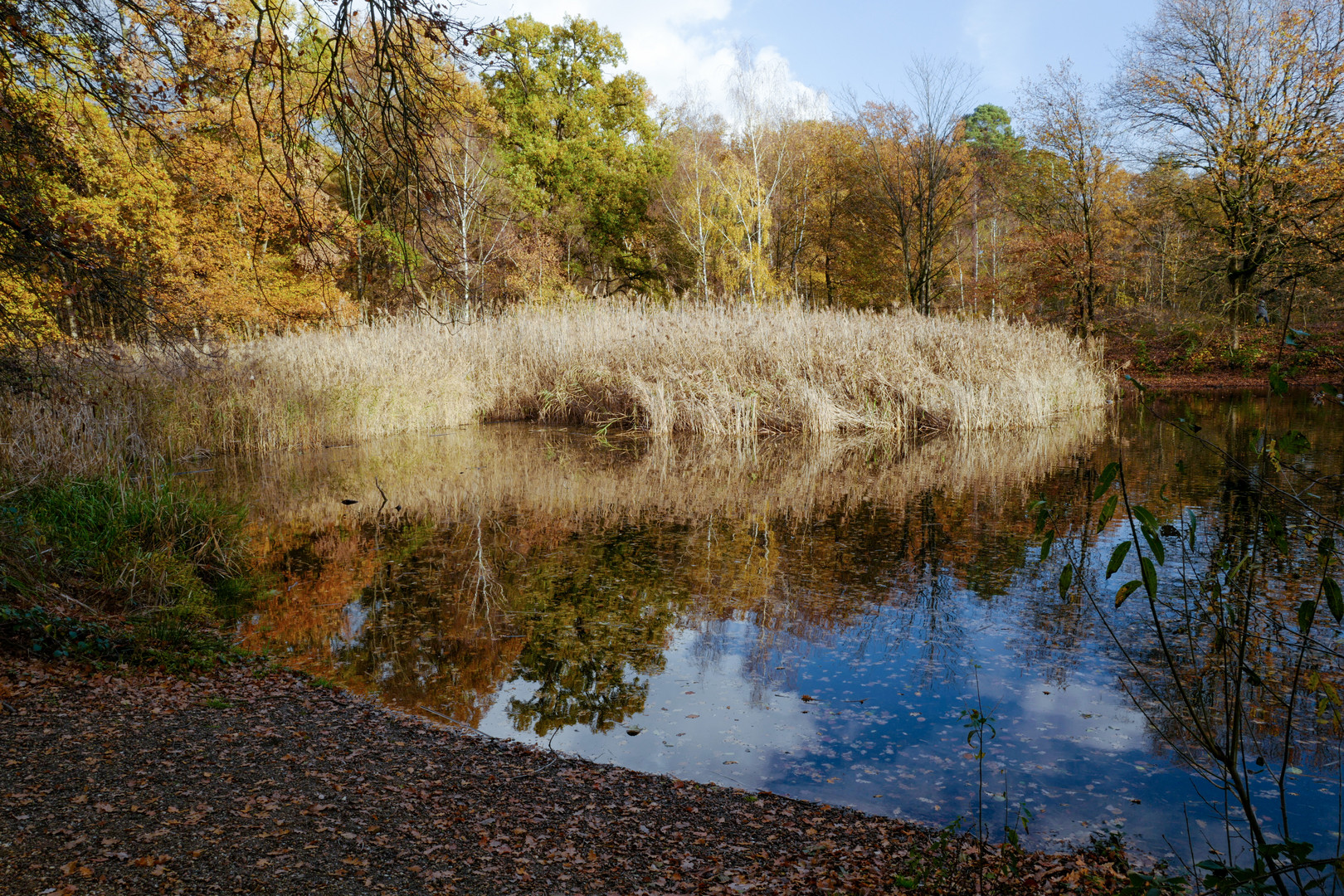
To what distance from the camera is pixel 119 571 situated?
5293 millimetres

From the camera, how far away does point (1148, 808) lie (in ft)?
10.1

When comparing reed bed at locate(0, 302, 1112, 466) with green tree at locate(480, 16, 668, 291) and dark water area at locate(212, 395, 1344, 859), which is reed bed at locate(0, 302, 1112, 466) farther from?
green tree at locate(480, 16, 668, 291)

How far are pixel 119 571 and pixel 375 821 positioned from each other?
11.8 feet

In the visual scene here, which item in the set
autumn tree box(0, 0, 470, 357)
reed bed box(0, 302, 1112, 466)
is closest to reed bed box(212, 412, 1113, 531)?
Answer: reed bed box(0, 302, 1112, 466)

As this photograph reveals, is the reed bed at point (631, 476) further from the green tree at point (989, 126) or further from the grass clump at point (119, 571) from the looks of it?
the green tree at point (989, 126)

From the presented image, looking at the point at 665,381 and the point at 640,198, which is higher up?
the point at 640,198

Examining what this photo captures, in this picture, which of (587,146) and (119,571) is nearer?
(119,571)

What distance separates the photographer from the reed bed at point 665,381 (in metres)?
12.8

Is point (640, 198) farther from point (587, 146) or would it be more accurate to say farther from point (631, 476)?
point (631, 476)

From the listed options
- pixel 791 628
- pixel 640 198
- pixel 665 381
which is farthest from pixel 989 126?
pixel 791 628

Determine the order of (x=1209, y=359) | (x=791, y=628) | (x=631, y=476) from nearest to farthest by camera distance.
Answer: (x=791, y=628) → (x=631, y=476) → (x=1209, y=359)

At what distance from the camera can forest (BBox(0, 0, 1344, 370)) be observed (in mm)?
4934

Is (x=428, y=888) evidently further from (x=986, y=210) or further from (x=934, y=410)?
(x=986, y=210)

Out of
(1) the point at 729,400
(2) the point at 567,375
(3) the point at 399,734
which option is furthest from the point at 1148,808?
(2) the point at 567,375
